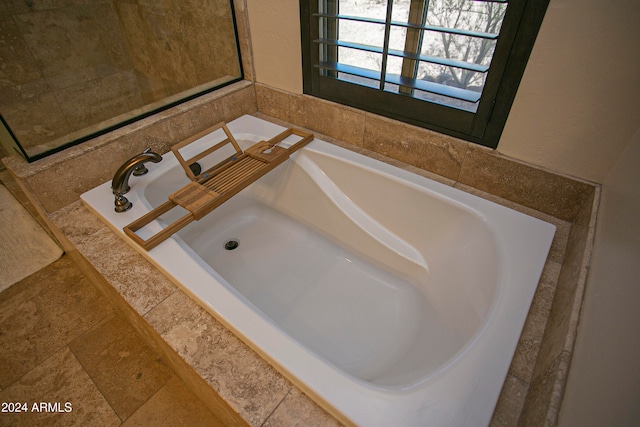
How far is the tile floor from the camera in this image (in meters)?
1.23

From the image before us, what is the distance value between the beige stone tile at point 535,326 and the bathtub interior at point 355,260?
0.39 feet

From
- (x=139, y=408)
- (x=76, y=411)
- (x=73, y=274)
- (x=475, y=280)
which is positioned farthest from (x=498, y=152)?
(x=73, y=274)

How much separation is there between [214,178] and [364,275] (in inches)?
30.5

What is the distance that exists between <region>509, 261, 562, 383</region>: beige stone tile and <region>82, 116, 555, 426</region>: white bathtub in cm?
4

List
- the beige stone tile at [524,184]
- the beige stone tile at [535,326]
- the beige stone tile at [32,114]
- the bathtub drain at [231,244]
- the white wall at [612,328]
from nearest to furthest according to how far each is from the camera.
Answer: the white wall at [612,328], the beige stone tile at [535,326], the beige stone tile at [524,184], the beige stone tile at [32,114], the bathtub drain at [231,244]

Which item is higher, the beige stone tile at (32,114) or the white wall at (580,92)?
the white wall at (580,92)

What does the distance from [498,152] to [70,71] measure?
7.99 feet

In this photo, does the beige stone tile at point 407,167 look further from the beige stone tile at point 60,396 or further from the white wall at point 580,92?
the beige stone tile at point 60,396

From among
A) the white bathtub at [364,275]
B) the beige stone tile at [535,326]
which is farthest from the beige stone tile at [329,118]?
the beige stone tile at [535,326]

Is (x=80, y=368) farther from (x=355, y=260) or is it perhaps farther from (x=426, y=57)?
(x=426, y=57)

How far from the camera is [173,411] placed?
124cm

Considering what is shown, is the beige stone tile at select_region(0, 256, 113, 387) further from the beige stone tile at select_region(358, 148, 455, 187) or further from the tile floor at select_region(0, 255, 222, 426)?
the beige stone tile at select_region(358, 148, 455, 187)

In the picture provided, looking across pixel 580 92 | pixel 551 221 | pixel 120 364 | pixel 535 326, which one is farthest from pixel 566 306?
pixel 120 364

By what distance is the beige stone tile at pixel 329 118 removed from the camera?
1.60 metres
